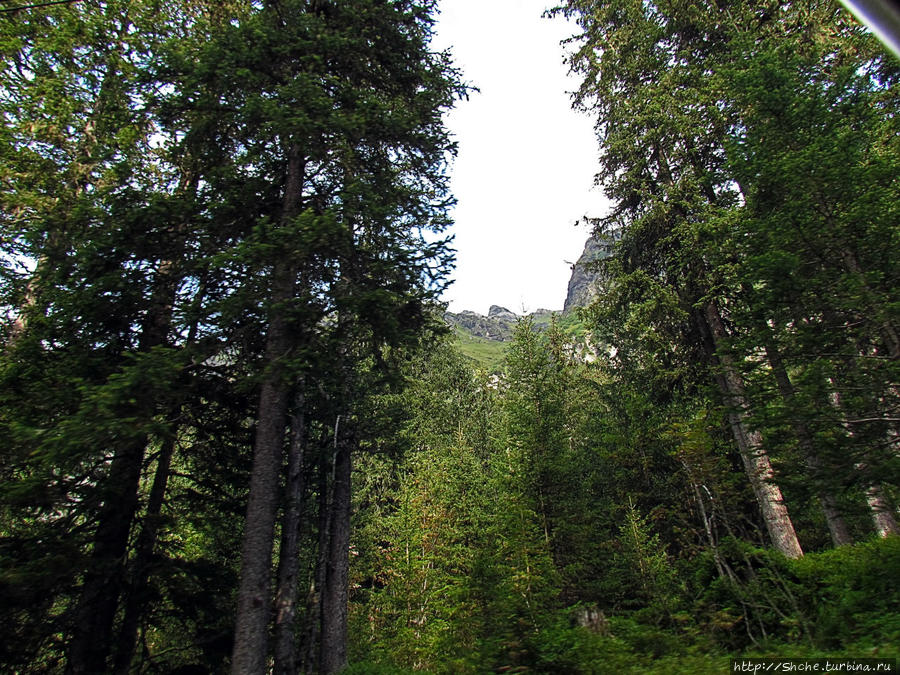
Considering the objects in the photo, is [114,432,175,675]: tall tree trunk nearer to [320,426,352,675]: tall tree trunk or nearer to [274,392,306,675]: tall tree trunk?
[274,392,306,675]: tall tree trunk

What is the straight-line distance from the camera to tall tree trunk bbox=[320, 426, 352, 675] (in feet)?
38.3

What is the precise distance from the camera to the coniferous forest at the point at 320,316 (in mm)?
6520

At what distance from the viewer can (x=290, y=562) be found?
10.6m

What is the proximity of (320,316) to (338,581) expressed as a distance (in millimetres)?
9088

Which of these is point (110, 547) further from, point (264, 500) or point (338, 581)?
point (338, 581)

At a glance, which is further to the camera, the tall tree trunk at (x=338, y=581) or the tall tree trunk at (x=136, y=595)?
the tall tree trunk at (x=338, y=581)

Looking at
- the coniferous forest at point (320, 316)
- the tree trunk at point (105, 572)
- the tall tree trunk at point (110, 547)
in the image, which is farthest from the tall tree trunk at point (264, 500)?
the tree trunk at point (105, 572)

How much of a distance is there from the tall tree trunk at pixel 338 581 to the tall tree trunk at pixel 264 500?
5.97 metres

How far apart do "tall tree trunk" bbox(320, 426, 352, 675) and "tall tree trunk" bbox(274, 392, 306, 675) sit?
123 centimetres

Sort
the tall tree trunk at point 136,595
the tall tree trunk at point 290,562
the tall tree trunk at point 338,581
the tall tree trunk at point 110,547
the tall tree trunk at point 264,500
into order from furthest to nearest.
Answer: the tall tree trunk at point 338,581 < the tall tree trunk at point 290,562 < the tall tree trunk at point 136,595 < the tall tree trunk at point 110,547 < the tall tree trunk at point 264,500

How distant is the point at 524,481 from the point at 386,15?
14118mm

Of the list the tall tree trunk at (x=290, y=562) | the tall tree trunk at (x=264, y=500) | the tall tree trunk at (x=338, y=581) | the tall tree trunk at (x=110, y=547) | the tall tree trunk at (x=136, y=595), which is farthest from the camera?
the tall tree trunk at (x=338, y=581)

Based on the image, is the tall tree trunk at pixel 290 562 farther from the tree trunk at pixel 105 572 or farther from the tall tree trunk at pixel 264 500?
the tree trunk at pixel 105 572

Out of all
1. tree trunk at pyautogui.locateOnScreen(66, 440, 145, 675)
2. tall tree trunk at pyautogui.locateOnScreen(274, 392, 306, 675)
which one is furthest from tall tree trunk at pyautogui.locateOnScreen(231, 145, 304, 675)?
tall tree trunk at pyautogui.locateOnScreen(274, 392, 306, 675)
